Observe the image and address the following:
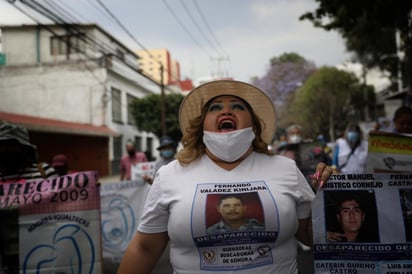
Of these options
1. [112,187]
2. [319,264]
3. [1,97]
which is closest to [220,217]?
[319,264]

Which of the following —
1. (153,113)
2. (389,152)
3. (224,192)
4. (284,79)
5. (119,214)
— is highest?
(284,79)

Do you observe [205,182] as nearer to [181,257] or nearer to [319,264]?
[181,257]

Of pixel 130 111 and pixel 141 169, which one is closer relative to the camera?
pixel 141 169

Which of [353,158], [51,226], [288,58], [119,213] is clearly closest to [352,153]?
[353,158]

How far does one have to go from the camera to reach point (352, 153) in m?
6.16

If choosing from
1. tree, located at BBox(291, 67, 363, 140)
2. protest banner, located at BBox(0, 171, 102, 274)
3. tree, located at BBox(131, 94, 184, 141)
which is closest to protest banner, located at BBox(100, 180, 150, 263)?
protest banner, located at BBox(0, 171, 102, 274)

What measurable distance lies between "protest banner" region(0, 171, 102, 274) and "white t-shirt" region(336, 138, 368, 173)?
4.17 meters

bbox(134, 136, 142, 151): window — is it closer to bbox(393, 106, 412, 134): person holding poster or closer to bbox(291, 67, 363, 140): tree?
bbox(291, 67, 363, 140): tree

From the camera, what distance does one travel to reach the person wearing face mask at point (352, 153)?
6043mm

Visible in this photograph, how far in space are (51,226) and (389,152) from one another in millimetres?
2244

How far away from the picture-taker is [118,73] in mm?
28719

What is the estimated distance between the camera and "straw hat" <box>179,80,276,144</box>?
214cm

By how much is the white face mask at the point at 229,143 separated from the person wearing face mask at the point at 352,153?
4.44 metres

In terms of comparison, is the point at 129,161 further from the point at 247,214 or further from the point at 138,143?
the point at 138,143
